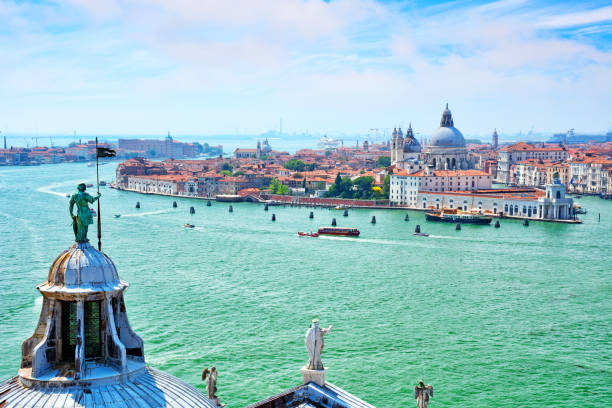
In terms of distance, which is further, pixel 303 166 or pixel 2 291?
pixel 303 166

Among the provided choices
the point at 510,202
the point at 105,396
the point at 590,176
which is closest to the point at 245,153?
the point at 590,176

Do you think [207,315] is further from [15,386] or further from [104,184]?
[104,184]

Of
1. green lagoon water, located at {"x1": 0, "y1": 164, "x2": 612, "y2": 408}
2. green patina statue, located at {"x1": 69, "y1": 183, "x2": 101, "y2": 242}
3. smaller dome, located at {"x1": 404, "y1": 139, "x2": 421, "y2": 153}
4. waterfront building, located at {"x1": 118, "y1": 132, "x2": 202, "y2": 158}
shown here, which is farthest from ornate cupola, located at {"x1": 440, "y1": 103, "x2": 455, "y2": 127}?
waterfront building, located at {"x1": 118, "y1": 132, "x2": 202, "y2": 158}

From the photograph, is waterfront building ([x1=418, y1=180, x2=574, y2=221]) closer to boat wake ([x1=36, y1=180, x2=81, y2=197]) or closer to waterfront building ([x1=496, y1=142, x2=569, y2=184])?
boat wake ([x1=36, y1=180, x2=81, y2=197])

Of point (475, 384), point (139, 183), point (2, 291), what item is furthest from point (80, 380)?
point (139, 183)

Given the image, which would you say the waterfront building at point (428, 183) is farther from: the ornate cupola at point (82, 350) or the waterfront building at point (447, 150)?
the ornate cupola at point (82, 350)

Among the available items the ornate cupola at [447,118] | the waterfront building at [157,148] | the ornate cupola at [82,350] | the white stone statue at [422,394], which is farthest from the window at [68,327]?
the waterfront building at [157,148]
